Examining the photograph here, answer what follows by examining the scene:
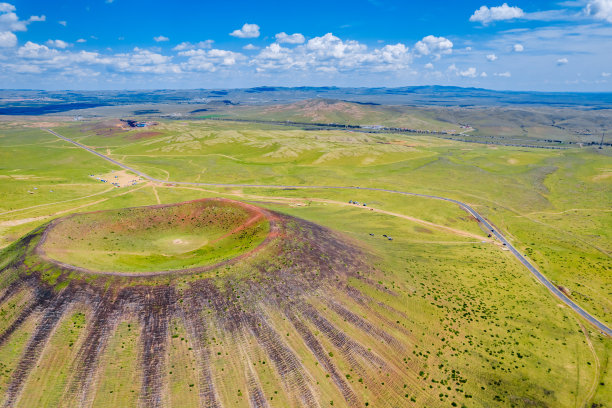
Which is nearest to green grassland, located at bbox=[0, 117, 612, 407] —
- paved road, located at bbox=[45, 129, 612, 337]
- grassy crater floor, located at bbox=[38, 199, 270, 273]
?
paved road, located at bbox=[45, 129, 612, 337]

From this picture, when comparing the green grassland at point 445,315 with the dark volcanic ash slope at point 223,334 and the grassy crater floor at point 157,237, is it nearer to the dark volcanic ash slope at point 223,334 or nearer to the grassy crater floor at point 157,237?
the dark volcanic ash slope at point 223,334

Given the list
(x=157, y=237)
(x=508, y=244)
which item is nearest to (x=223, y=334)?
(x=157, y=237)

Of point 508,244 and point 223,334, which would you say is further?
point 508,244

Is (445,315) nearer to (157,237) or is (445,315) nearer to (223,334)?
(223,334)

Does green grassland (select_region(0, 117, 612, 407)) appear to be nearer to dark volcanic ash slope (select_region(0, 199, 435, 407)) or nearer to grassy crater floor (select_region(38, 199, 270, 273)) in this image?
dark volcanic ash slope (select_region(0, 199, 435, 407))

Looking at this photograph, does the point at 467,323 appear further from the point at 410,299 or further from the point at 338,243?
the point at 338,243

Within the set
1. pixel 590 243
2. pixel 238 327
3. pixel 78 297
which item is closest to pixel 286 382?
pixel 238 327

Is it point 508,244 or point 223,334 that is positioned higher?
point 223,334
